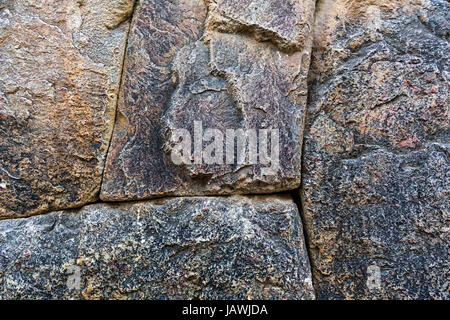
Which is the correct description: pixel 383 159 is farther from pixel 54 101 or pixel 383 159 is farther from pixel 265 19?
pixel 54 101

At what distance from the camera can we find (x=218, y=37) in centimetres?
136

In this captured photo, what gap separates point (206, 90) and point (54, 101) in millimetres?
541

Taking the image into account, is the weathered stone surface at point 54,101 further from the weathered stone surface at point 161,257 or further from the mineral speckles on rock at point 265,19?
the mineral speckles on rock at point 265,19

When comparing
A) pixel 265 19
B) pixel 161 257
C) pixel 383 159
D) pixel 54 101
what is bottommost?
pixel 161 257

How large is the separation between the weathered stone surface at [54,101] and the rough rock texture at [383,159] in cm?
78

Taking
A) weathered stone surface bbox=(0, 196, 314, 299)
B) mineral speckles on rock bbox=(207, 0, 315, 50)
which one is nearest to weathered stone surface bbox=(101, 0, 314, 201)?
mineral speckles on rock bbox=(207, 0, 315, 50)

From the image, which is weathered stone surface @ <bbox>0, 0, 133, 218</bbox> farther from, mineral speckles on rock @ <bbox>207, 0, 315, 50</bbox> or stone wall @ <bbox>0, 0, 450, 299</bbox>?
mineral speckles on rock @ <bbox>207, 0, 315, 50</bbox>

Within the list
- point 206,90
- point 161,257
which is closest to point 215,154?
point 206,90

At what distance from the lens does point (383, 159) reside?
1.32m

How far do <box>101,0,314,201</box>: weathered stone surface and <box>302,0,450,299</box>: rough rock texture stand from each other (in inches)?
5.1

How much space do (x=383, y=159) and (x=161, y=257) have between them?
2.78 ft

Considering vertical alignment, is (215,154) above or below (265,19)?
below

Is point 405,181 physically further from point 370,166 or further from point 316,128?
point 316,128

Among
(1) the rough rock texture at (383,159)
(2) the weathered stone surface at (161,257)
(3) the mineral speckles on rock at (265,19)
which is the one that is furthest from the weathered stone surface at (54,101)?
(1) the rough rock texture at (383,159)
